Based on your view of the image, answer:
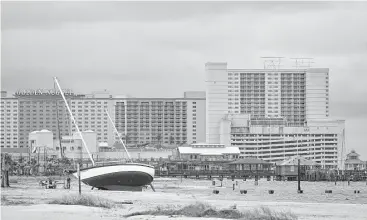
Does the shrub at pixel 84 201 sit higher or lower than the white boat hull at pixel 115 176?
higher

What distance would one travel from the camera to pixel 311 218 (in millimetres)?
54250

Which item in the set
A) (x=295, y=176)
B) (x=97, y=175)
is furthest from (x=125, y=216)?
(x=295, y=176)

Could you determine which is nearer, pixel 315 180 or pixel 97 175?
pixel 97 175

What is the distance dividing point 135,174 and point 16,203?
3951cm

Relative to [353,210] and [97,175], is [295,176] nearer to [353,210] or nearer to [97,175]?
[97,175]

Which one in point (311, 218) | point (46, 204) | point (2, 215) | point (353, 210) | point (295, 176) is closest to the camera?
point (2, 215)

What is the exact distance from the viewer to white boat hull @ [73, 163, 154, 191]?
9725 cm

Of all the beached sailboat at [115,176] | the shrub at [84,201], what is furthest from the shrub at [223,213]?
the beached sailboat at [115,176]

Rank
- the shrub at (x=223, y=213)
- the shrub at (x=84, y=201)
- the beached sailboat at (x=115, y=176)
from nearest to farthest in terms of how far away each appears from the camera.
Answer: the shrub at (x=223, y=213) < the shrub at (x=84, y=201) < the beached sailboat at (x=115, y=176)

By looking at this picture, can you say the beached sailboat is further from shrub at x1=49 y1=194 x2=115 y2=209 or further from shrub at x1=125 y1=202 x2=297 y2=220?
shrub at x1=125 y1=202 x2=297 y2=220

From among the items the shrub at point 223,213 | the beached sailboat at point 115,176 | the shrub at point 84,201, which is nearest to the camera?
the shrub at point 223,213

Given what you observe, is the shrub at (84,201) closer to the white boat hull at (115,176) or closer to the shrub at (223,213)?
the shrub at (223,213)

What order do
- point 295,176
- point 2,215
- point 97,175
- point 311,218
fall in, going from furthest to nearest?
point 295,176
point 97,175
point 311,218
point 2,215

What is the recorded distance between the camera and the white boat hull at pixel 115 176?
97.2 m
